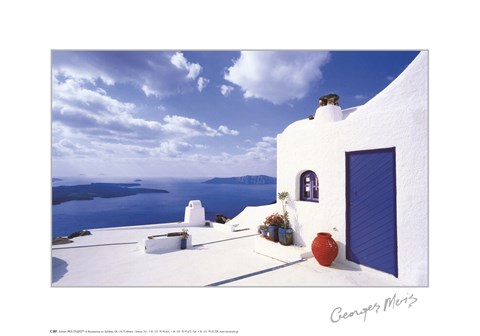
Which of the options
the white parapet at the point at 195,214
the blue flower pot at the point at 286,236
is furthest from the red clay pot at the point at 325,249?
the white parapet at the point at 195,214

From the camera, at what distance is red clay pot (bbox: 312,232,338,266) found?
397 centimetres

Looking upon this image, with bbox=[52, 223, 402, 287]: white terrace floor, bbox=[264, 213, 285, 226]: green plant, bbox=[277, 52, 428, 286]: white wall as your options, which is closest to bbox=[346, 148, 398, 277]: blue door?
bbox=[277, 52, 428, 286]: white wall

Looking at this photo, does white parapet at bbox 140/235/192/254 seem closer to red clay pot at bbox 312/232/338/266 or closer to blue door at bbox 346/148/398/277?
red clay pot at bbox 312/232/338/266

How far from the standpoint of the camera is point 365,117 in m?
3.73

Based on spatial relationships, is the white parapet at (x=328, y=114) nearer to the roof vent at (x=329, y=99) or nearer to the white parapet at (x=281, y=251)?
the roof vent at (x=329, y=99)

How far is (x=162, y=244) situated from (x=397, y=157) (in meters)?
6.01

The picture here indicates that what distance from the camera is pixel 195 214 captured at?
9859 millimetres

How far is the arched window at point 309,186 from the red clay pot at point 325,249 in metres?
1.05

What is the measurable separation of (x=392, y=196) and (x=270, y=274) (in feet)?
8.68

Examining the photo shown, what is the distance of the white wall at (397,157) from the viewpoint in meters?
3.01

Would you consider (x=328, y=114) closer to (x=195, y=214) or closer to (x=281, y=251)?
(x=281, y=251)

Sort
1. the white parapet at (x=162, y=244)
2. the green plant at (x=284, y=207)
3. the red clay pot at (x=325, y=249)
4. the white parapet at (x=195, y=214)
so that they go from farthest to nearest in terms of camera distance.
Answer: the white parapet at (x=195, y=214) → the white parapet at (x=162, y=244) → the green plant at (x=284, y=207) → the red clay pot at (x=325, y=249)

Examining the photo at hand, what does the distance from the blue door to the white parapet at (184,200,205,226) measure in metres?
7.37
